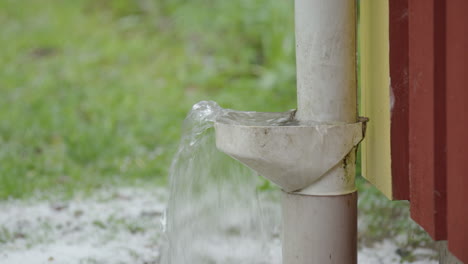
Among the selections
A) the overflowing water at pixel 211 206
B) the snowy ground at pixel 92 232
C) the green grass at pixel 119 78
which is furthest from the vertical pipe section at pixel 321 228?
the green grass at pixel 119 78

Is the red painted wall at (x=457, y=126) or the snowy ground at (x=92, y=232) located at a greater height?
the red painted wall at (x=457, y=126)

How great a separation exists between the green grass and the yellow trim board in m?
2.06

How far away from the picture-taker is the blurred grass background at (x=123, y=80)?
4.19 metres

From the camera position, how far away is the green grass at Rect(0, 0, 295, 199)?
4.34 m

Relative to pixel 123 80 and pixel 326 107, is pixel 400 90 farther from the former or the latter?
pixel 123 80

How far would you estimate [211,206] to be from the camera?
2.67m

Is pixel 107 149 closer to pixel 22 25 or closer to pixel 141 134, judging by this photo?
pixel 141 134

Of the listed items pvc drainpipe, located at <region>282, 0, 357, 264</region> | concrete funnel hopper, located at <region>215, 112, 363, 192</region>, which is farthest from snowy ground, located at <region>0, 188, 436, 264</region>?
concrete funnel hopper, located at <region>215, 112, 363, 192</region>

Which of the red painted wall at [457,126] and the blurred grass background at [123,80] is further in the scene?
the blurred grass background at [123,80]

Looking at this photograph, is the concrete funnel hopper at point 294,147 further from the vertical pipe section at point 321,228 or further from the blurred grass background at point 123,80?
the blurred grass background at point 123,80

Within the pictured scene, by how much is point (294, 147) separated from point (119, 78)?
4230mm

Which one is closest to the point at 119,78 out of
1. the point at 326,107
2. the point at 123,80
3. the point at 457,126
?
the point at 123,80

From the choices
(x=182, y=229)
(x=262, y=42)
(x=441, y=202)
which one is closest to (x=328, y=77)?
(x=441, y=202)

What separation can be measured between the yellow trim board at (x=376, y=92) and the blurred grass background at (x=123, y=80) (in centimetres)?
96
